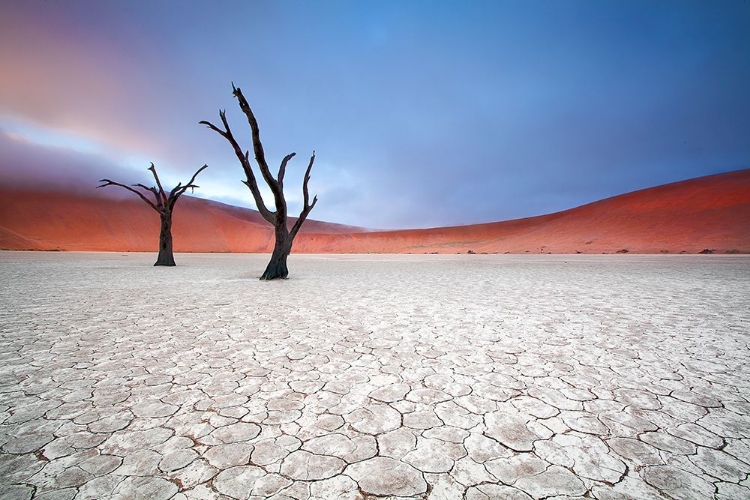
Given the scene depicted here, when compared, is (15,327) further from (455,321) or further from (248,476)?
(455,321)

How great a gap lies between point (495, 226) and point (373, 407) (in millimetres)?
73363

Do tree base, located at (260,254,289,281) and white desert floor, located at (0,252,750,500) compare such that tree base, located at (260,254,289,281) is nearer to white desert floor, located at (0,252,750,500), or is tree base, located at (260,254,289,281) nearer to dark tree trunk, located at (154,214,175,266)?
white desert floor, located at (0,252,750,500)

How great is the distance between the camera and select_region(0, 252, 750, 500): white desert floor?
167cm

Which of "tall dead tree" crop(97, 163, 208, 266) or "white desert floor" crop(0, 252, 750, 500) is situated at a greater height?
"tall dead tree" crop(97, 163, 208, 266)

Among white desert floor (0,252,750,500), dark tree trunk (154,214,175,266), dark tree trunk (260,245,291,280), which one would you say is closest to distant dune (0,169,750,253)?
dark tree trunk (154,214,175,266)

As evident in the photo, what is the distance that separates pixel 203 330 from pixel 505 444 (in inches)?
167

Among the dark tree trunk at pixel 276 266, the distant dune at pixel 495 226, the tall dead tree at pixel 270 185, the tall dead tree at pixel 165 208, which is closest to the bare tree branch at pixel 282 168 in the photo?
the tall dead tree at pixel 270 185

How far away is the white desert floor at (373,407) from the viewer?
5.48 feet

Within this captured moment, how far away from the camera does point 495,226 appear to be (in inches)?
2771

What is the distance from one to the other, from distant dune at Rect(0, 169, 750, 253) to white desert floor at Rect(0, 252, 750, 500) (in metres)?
39.3

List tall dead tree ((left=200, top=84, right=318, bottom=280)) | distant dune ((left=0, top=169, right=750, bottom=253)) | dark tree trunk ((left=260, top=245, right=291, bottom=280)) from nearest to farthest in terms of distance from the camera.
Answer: tall dead tree ((left=200, top=84, right=318, bottom=280)) → dark tree trunk ((left=260, top=245, right=291, bottom=280)) → distant dune ((left=0, top=169, right=750, bottom=253))

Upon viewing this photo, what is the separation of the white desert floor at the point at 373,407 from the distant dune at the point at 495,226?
39334 mm

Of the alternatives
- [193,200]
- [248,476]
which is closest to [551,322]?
[248,476]

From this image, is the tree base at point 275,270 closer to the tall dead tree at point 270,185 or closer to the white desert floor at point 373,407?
the tall dead tree at point 270,185
